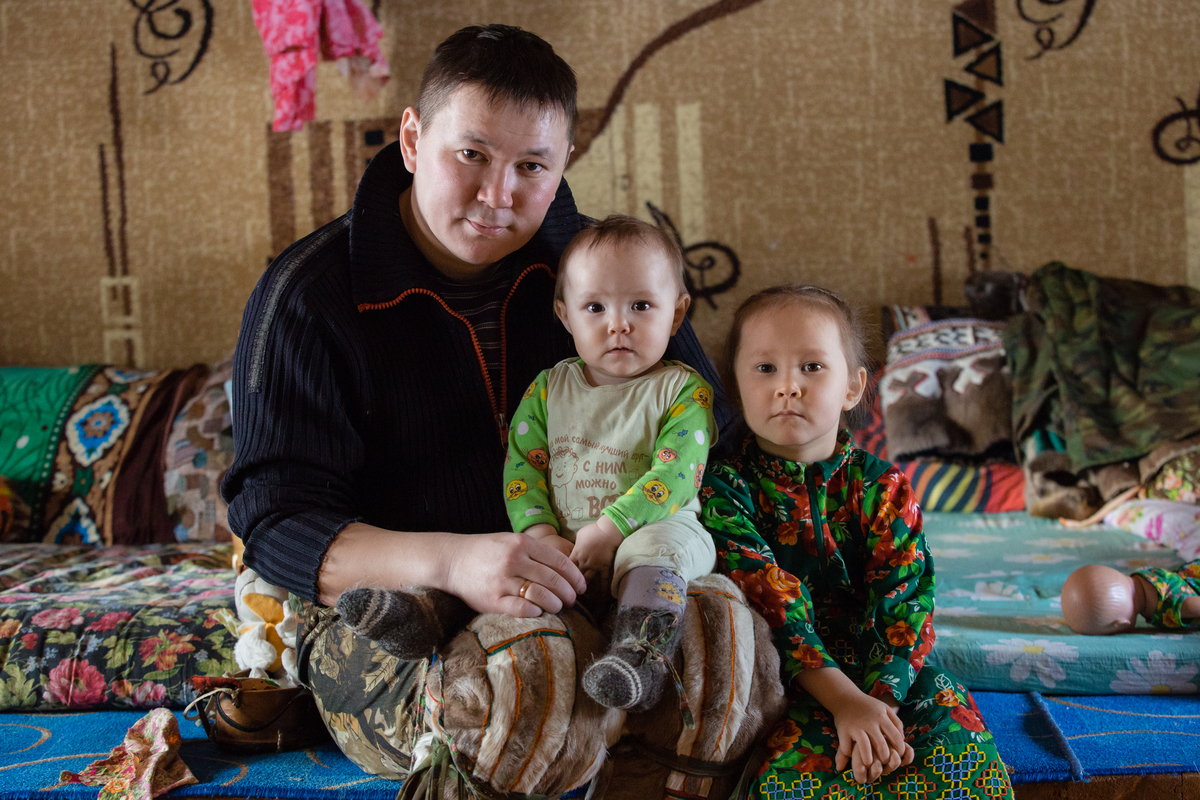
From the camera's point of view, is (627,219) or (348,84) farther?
(348,84)

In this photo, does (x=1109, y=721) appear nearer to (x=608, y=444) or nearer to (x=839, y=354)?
(x=839, y=354)

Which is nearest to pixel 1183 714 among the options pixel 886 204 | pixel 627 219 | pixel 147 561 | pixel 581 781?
pixel 581 781

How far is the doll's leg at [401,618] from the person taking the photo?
0.89m

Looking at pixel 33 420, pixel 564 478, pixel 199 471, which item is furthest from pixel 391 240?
pixel 33 420

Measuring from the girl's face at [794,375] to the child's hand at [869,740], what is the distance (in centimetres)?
36

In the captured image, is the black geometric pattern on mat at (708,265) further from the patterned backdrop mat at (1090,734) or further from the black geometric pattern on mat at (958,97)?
the patterned backdrop mat at (1090,734)

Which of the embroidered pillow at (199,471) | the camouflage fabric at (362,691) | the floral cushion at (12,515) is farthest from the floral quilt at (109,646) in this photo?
the floral cushion at (12,515)

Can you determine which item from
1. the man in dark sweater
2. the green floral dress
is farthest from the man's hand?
the green floral dress

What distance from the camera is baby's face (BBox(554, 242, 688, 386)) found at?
1186 millimetres

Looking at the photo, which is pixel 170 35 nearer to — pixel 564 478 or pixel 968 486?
Result: pixel 564 478

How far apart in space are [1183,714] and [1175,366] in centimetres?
118

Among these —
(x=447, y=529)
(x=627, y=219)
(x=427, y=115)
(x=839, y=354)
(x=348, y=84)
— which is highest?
(x=348, y=84)

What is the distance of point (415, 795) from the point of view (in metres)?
0.93

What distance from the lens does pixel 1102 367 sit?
218 centimetres
